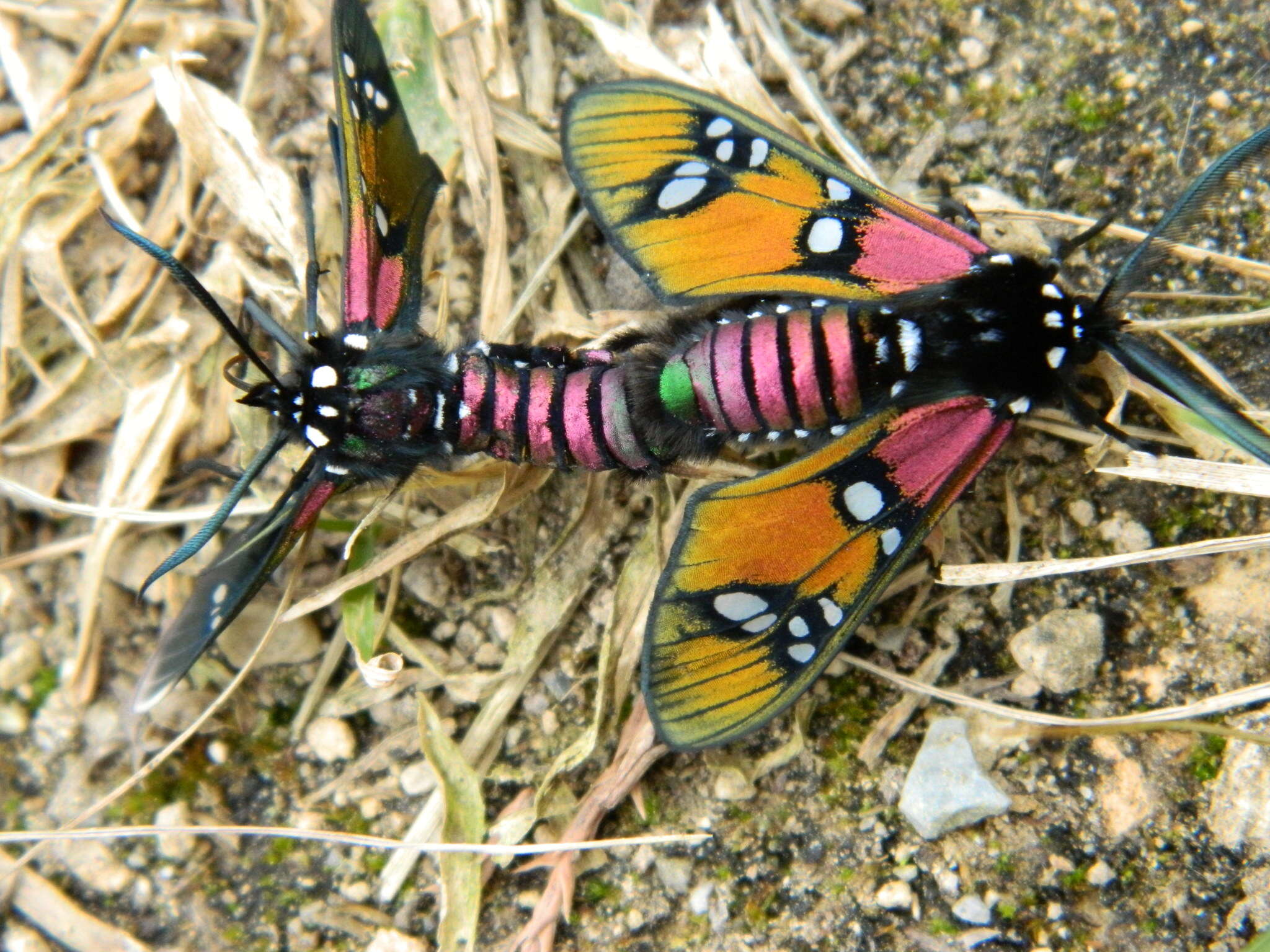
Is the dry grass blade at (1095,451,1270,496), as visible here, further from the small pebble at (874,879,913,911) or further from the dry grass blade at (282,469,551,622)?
the dry grass blade at (282,469,551,622)

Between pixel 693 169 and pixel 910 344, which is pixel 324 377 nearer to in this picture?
pixel 693 169

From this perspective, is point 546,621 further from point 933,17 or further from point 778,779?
point 933,17

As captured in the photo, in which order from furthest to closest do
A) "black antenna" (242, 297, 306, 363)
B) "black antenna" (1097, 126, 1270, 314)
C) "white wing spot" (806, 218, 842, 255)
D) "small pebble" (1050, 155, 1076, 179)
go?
"small pebble" (1050, 155, 1076, 179), "black antenna" (242, 297, 306, 363), "white wing spot" (806, 218, 842, 255), "black antenna" (1097, 126, 1270, 314)

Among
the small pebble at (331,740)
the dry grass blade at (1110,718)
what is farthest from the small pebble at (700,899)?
the small pebble at (331,740)

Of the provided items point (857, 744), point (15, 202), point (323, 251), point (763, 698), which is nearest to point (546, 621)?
point (763, 698)

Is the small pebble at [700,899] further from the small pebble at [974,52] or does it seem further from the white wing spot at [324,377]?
the small pebble at [974,52]

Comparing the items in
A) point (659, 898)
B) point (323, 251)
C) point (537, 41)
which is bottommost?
point (659, 898)

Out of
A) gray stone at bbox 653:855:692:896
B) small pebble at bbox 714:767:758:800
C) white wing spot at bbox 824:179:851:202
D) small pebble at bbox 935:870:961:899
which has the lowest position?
small pebble at bbox 935:870:961:899

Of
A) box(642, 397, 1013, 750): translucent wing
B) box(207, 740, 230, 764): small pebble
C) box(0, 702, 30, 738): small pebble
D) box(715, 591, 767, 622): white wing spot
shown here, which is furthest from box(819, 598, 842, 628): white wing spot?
box(0, 702, 30, 738): small pebble
